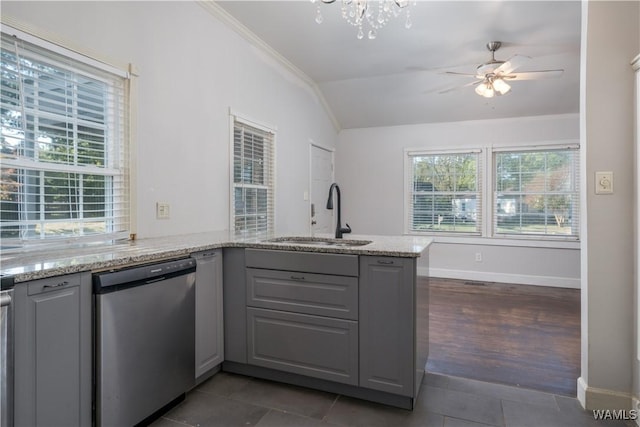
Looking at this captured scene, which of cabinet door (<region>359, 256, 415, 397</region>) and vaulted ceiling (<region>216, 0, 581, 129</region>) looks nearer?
cabinet door (<region>359, 256, 415, 397</region>)

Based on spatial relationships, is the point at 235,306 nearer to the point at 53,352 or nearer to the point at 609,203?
the point at 53,352

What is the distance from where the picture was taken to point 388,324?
2006mm

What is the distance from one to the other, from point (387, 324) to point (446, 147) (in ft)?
13.6

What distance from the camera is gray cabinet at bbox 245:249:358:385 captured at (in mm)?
2104

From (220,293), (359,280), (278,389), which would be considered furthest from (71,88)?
(278,389)

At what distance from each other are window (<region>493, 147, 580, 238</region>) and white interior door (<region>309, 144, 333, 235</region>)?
247 centimetres

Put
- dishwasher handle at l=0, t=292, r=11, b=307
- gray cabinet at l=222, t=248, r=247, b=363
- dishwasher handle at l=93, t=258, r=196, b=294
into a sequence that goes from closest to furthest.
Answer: dishwasher handle at l=0, t=292, r=11, b=307 < dishwasher handle at l=93, t=258, r=196, b=294 < gray cabinet at l=222, t=248, r=247, b=363

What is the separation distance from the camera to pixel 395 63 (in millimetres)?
4176

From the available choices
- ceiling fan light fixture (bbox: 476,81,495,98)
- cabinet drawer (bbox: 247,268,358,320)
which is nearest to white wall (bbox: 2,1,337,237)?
cabinet drawer (bbox: 247,268,358,320)

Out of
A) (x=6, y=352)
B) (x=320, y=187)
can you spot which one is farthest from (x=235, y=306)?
(x=320, y=187)

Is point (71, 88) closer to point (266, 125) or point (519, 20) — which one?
point (266, 125)

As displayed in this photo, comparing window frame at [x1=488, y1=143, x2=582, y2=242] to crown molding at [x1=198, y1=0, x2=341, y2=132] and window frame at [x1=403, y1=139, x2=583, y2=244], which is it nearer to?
window frame at [x1=403, y1=139, x2=583, y2=244]

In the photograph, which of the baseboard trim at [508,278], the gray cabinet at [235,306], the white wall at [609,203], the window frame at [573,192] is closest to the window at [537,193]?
the window frame at [573,192]

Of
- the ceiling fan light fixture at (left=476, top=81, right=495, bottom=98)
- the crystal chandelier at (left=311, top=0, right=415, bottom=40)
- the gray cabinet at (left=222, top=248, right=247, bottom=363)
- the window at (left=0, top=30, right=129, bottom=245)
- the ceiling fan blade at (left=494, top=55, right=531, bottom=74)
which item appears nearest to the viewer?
the window at (left=0, top=30, right=129, bottom=245)
